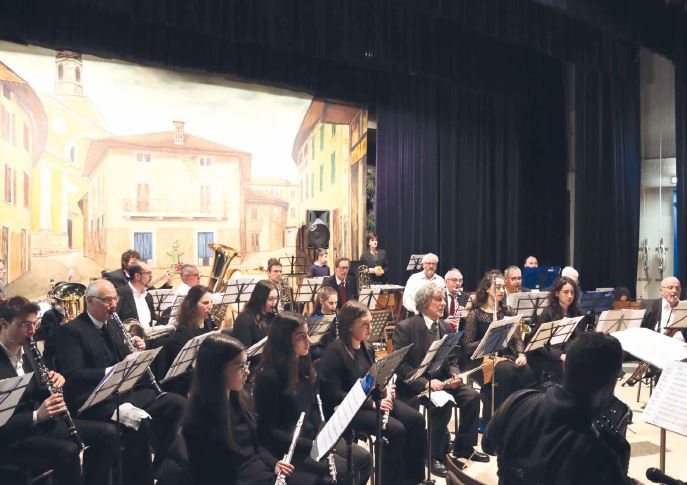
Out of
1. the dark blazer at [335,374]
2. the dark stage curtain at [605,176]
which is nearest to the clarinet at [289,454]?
the dark blazer at [335,374]

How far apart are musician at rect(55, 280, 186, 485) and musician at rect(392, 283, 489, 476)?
1.76m

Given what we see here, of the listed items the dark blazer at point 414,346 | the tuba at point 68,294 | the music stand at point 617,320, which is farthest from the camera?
the tuba at point 68,294

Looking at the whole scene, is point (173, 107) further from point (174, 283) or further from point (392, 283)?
point (392, 283)

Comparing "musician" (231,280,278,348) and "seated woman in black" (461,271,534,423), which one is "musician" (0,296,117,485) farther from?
"seated woman in black" (461,271,534,423)

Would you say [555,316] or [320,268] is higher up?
[320,268]

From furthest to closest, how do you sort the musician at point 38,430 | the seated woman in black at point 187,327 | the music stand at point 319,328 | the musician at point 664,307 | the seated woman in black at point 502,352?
1. the musician at point 664,307
2. the seated woman in black at point 502,352
3. the music stand at point 319,328
4. the seated woman in black at point 187,327
5. the musician at point 38,430

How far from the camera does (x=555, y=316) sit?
6.32m

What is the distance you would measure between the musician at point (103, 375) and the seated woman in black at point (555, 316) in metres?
3.19

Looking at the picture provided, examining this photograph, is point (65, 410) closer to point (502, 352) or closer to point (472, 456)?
point (472, 456)

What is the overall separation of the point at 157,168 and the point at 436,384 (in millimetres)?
6880

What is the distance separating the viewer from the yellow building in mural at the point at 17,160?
9.01 metres

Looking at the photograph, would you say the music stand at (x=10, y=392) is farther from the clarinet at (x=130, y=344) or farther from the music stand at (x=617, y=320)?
Result: the music stand at (x=617, y=320)

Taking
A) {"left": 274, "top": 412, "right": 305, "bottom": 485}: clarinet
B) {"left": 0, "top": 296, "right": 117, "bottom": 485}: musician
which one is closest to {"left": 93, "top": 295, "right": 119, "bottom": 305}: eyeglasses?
{"left": 0, "top": 296, "right": 117, "bottom": 485}: musician

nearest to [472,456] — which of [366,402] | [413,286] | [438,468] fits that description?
[438,468]
